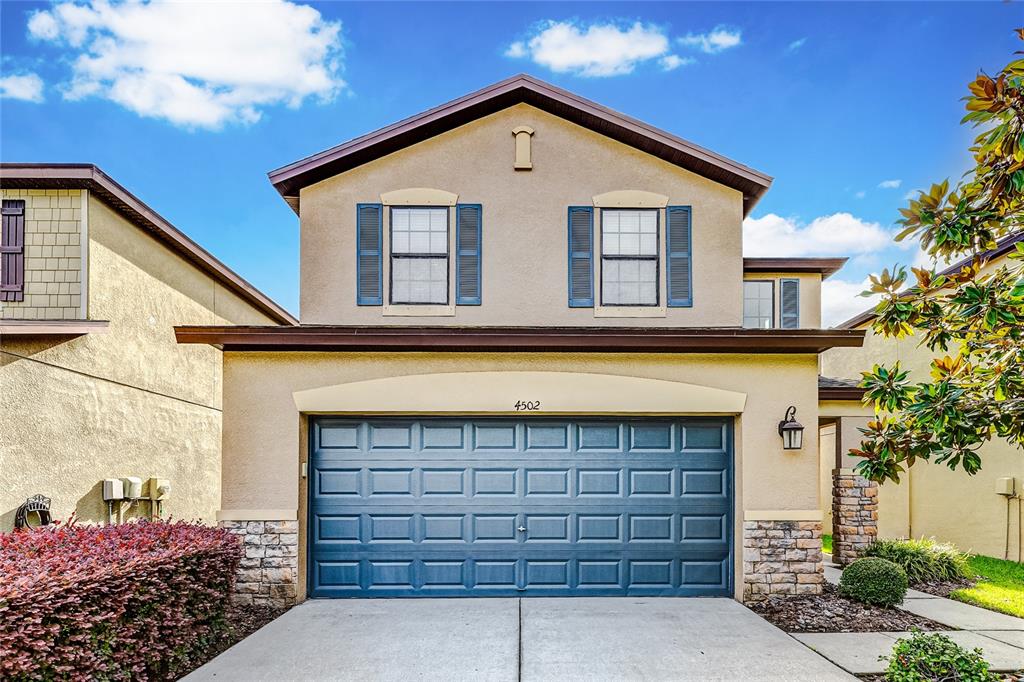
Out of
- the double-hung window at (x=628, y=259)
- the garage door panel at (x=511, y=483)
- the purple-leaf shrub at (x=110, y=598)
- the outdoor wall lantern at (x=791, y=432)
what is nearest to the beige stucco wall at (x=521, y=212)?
the double-hung window at (x=628, y=259)

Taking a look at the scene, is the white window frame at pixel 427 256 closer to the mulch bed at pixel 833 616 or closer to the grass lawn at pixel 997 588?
the mulch bed at pixel 833 616

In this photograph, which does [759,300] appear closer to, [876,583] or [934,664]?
[876,583]

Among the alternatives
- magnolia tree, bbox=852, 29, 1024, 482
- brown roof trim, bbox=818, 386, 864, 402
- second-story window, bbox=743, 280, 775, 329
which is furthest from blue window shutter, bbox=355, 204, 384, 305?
brown roof trim, bbox=818, 386, 864, 402

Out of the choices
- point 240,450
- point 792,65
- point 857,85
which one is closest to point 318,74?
point 240,450

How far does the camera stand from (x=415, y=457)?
8945mm

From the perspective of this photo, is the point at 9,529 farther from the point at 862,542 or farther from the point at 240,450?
the point at 862,542

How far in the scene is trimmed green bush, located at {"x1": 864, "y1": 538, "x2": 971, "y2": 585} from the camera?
9.85m

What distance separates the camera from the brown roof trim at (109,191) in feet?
31.4

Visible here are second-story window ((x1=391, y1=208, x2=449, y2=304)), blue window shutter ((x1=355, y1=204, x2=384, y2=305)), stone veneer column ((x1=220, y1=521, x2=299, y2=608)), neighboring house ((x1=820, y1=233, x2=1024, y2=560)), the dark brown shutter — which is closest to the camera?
stone veneer column ((x1=220, y1=521, x2=299, y2=608))

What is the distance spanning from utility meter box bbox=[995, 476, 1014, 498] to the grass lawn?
1240 mm

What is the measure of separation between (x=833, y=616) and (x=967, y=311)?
15.9 ft

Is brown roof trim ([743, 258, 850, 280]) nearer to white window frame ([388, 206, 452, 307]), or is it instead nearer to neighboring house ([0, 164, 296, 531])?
white window frame ([388, 206, 452, 307])

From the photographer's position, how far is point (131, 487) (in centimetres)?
1059

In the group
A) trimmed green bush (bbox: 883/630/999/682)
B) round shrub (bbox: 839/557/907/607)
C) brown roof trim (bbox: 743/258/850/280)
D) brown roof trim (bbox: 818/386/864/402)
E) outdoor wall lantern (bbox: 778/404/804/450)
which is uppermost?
brown roof trim (bbox: 743/258/850/280)
